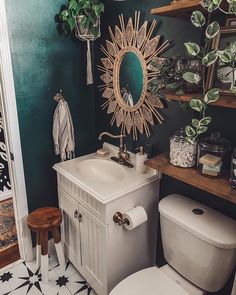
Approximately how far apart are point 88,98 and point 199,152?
1.09m

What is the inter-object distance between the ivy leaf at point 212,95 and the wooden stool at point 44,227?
1.28 m

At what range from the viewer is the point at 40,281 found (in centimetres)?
185

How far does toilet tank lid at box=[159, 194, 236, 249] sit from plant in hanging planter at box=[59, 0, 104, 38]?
1214 millimetres

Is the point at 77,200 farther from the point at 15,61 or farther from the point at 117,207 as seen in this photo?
the point at 15,61

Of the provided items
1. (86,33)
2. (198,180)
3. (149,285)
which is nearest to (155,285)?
(149,285)

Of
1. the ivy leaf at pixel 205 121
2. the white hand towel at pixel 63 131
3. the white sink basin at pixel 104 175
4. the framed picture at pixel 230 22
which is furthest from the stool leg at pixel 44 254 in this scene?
the framed picture at pixel 230 22

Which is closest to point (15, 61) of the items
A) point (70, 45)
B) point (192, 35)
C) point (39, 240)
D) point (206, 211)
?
point (70, 45)

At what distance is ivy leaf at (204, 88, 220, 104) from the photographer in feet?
3.23

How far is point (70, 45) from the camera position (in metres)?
1.82

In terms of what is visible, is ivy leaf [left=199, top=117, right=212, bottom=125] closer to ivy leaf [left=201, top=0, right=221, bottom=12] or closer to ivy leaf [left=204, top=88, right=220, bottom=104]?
ivy leaf [left=204, top=88, right=220, bottom=104]

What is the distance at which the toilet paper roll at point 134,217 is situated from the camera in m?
1.39

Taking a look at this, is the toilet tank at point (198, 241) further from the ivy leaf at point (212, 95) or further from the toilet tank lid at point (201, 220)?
the ivy leaf at point (212, 95)

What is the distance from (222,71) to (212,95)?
0.15 metres

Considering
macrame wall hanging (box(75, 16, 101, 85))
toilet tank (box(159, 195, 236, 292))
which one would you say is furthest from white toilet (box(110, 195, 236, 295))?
macrame wall hanging (box(75, 16, 101, 85))
